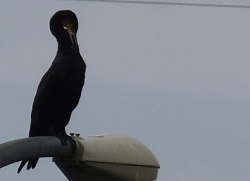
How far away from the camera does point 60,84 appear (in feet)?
20.7

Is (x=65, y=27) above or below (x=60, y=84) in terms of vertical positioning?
above

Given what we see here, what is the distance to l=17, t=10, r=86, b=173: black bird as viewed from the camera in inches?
245

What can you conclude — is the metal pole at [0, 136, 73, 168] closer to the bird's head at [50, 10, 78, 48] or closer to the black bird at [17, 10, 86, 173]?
the black bird at [17, 10, 86, 173]

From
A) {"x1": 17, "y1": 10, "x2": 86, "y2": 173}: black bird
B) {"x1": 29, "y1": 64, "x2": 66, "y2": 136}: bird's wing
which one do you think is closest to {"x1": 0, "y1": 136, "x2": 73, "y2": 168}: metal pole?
{"x1": 17, "y1": 10, "x2": 86, "y2": 173}: black bird

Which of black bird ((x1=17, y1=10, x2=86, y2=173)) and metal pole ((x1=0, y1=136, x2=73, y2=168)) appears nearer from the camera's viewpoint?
metal pole ((x1=0, y1=136, x2=73, y2=168))

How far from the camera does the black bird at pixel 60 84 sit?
621 cm

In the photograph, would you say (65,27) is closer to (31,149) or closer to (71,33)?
(71,33)

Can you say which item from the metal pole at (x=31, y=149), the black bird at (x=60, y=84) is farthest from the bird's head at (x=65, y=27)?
the metal pole at (x=31, y=149)

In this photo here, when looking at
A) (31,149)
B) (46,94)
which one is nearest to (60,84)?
(46,94)

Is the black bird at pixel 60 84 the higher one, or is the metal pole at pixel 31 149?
the black bird at pixel 60 84

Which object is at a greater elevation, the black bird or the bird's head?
the bird's head

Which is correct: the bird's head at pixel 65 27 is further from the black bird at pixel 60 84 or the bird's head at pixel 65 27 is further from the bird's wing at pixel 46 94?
the bird's wing at pixel 46 94

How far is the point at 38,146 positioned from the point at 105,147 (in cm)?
45

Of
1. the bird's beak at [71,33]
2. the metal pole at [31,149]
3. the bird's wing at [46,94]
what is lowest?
the metal pole at [31,149]
